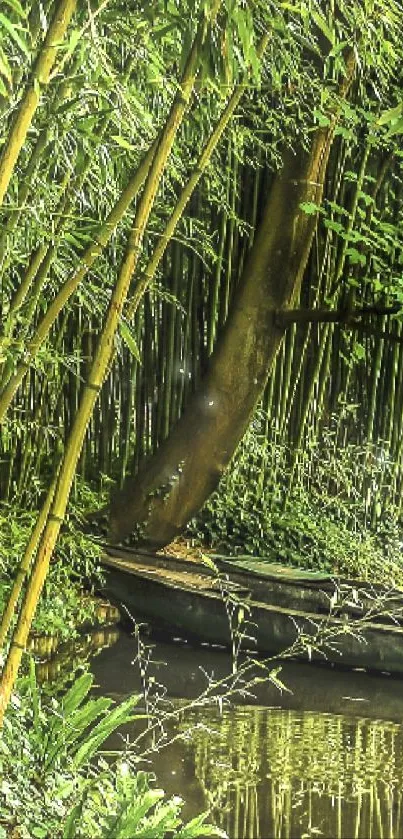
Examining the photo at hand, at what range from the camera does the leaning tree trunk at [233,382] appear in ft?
23.6

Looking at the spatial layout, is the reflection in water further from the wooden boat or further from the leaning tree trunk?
the leaning tree trunk

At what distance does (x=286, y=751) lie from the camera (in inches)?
171

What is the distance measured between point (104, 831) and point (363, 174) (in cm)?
615

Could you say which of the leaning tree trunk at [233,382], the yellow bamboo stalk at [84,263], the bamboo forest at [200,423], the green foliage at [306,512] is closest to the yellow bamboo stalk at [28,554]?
the bamboo forest at [200,423]

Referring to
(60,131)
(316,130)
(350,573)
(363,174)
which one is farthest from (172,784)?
(363,174)

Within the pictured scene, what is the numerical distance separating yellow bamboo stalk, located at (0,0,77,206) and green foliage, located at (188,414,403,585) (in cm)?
592

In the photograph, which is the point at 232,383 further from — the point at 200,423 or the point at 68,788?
the point at 68,788

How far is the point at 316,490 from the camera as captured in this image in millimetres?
8781

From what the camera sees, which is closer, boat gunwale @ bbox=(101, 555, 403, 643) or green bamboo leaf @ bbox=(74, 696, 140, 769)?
green bamboo leaf @ bbox=(74, 696, 140, 769)

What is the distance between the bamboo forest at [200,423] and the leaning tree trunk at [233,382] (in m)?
0.01

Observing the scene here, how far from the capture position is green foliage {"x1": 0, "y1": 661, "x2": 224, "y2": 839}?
2686mm

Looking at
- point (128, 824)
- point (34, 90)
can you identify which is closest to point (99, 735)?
point (128, 824)

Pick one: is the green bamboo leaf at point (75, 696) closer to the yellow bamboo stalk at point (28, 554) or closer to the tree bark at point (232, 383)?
the yellow bamboo stalk at point (28, 554)

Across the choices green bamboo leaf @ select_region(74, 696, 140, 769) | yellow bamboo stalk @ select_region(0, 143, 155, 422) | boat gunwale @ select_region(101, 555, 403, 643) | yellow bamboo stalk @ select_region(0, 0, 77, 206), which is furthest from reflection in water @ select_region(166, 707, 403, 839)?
yellow bamboo stalk @ select_region(0, 0, 77, 206)
